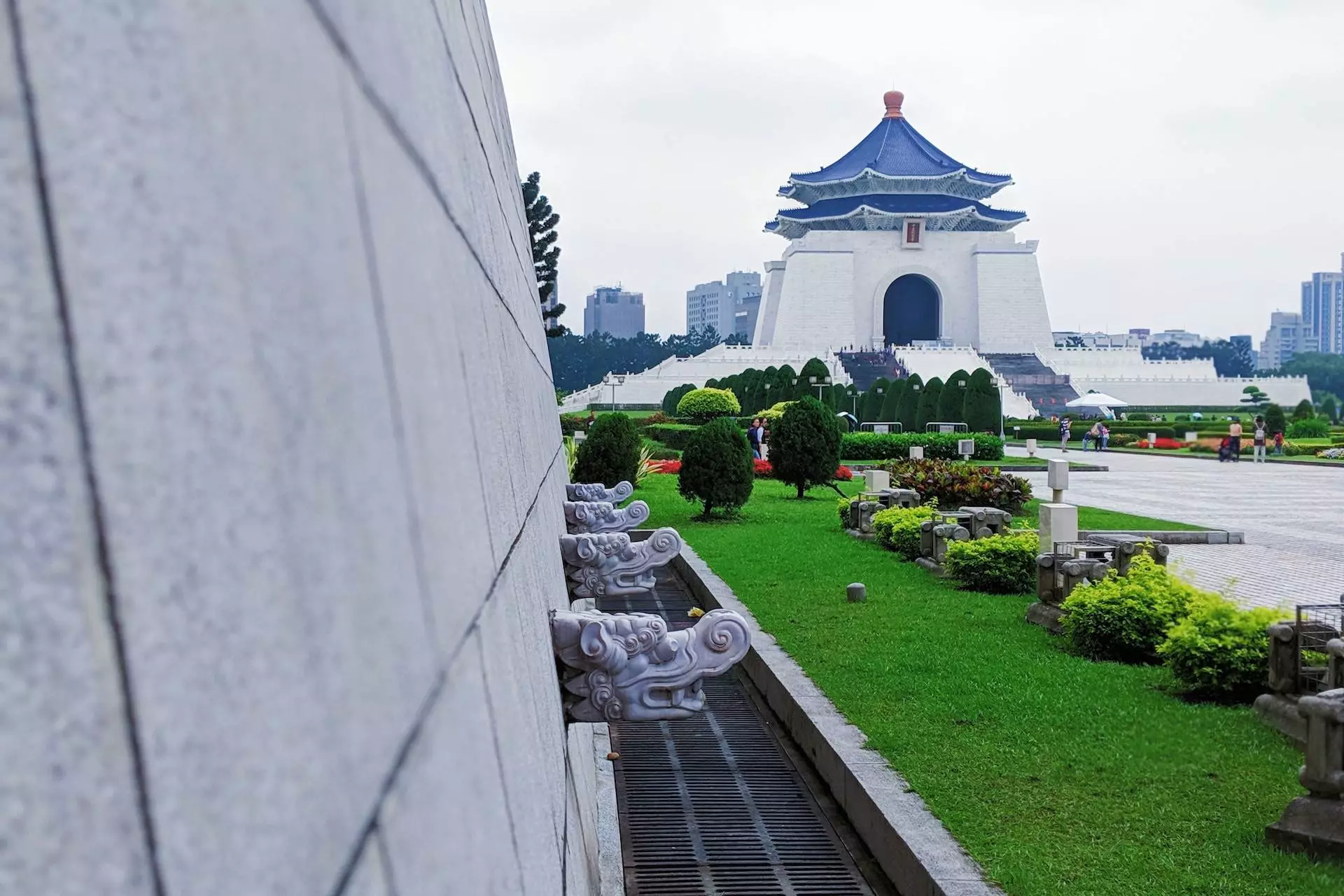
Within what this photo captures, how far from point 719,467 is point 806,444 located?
2574 mm

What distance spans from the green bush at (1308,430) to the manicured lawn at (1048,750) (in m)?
30.1

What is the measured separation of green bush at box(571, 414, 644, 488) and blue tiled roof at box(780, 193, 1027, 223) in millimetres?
→ 44607

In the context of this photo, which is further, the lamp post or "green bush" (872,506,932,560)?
the lamp post

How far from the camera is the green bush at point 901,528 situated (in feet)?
36.3

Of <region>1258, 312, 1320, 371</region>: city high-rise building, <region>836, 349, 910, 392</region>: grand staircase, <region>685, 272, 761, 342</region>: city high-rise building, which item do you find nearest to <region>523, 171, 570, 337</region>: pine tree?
<region>836, 349, 910, 392</region>: grand staircase

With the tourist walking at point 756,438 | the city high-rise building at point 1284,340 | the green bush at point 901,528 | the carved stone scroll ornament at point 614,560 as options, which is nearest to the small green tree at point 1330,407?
the tourist walking at point 756,438

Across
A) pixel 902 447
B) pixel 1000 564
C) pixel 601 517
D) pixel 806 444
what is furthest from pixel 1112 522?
pixel 902 447

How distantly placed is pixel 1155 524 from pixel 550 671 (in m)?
12.5

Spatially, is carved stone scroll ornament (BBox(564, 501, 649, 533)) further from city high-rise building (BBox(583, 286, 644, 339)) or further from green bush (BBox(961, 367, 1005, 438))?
city high-rise building (BBox(583, 286, 644, 339))

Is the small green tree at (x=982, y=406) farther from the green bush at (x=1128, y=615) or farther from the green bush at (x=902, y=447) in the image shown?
the green bush at (x=1128, y=615)

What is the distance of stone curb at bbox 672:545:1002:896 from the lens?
3.70 meters

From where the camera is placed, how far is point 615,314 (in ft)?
503

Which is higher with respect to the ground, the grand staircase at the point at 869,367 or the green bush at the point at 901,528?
the green bush at the point at 901,528

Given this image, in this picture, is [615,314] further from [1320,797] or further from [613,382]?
[1320,797]
